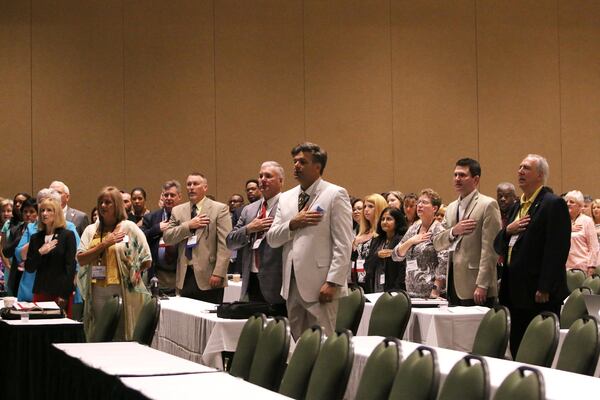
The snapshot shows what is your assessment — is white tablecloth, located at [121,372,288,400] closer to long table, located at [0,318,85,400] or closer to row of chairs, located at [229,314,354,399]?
row of chairs, located at [229,314,354,399]

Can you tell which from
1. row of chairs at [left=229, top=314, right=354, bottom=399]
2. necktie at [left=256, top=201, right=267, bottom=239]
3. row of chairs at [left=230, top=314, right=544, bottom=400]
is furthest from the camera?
necktie at [left=256, top=201, right=267, bottom=239]

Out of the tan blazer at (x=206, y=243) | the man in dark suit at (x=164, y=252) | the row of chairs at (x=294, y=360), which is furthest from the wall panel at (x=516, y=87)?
the row of chairs at (x=294, y=360)

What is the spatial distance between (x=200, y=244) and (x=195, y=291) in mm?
384

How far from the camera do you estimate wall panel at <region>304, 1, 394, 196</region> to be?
13641 millimetres

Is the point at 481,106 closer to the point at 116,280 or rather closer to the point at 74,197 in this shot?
the point at 74,197

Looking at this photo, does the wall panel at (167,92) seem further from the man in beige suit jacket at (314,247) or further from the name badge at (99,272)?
the man in beige suit jacket at (314,247)

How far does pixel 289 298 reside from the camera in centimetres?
532

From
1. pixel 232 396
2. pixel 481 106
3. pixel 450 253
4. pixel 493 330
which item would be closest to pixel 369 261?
pixel 450 253

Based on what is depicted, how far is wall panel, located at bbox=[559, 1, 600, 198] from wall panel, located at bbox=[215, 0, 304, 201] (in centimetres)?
419

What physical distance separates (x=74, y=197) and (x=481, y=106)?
613 cm

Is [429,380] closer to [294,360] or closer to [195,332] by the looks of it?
[294,360]

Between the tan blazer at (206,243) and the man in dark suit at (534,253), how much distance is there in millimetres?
2391

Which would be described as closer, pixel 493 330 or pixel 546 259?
pixel 493 330

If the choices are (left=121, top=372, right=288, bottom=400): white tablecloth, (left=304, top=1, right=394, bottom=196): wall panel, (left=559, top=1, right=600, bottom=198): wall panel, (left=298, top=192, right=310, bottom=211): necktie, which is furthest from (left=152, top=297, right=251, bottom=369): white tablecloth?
(left=559, top=1, right=600, bottom=198): wall panel
